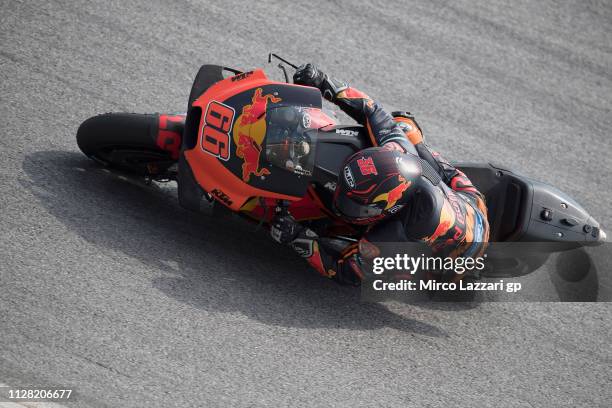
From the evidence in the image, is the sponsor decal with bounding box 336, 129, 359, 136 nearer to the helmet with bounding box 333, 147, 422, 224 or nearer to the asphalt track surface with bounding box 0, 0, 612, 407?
the helmet with bounding box 333, 147, 422, 224

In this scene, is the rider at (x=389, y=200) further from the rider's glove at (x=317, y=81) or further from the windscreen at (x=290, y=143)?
the windscreen at (x=290, y=143)

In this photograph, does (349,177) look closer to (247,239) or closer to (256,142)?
(256,142)

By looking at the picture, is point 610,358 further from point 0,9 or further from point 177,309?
A: point 0,9

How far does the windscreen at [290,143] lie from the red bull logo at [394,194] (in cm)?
64

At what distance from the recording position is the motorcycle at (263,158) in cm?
578

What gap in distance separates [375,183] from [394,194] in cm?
18

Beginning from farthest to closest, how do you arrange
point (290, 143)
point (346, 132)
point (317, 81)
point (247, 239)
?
point (247, 239) → point (317, 81) → point (346, 132) → point (290, 143)

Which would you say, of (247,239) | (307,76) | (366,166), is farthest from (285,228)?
(307,76)

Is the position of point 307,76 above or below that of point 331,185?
above

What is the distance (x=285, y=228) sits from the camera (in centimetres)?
591

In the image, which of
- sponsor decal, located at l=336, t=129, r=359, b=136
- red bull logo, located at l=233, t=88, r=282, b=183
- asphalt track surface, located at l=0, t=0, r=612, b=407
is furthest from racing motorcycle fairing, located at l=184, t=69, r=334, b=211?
asphalt track surface, located at l=0, t=0, r=612, b=407

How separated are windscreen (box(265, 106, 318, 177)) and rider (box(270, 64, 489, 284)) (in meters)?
0.37

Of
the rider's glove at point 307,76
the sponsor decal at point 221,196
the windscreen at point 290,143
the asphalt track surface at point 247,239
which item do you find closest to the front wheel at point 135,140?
the asphalt track surface at point 247,239

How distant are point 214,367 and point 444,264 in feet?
6.60
